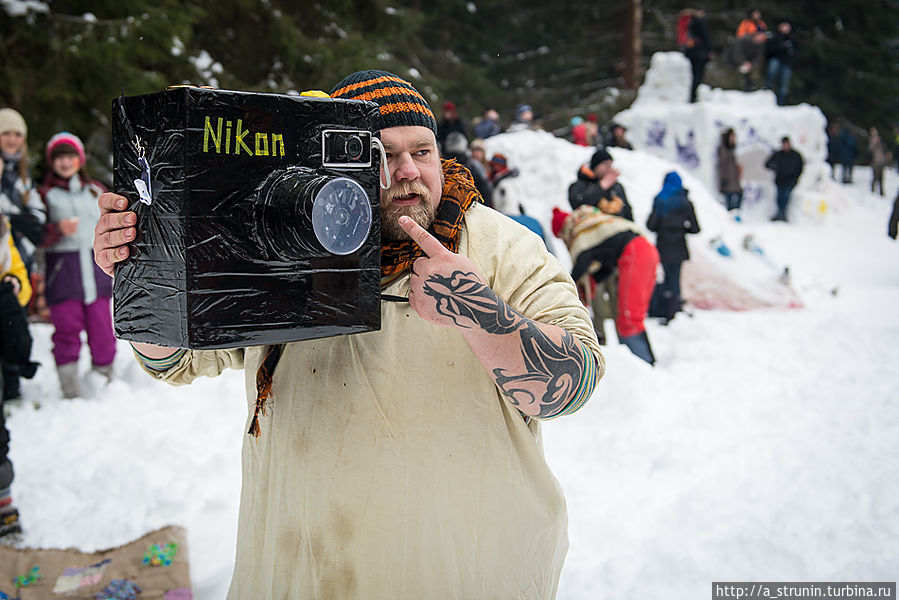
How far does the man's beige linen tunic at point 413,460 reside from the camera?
1503 millimetres

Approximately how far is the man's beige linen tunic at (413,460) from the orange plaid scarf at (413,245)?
37 mm

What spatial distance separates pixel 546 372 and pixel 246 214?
23.8 inches

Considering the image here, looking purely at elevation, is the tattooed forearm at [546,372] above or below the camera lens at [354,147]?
below

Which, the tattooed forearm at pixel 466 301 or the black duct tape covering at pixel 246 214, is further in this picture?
the tattooed forearm at pixel 466 301

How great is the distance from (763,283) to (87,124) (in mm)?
8045

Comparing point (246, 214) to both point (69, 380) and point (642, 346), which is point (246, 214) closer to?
point (69, 380)

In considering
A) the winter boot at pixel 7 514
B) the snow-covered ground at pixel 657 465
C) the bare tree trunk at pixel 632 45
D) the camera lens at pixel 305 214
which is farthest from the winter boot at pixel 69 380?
the bare tree trunk at pixel 632 45

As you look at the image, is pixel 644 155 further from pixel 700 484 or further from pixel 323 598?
pixel 323 598

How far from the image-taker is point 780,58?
15.5m

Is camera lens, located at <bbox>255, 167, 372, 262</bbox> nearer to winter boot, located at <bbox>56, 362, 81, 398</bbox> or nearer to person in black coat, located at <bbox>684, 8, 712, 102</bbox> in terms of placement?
winter boot, located at <bbox>56, 362, 81, 398</bbox>

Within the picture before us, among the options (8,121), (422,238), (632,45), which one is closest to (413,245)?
(422,238)

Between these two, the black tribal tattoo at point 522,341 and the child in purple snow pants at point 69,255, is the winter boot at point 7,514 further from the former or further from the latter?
the black tribal tattoo at point 522,341

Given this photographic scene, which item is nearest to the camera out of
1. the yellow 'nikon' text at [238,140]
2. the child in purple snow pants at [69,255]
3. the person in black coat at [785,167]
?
the yellow 'nikon' text at [238,140]

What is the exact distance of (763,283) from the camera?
9242 mm
